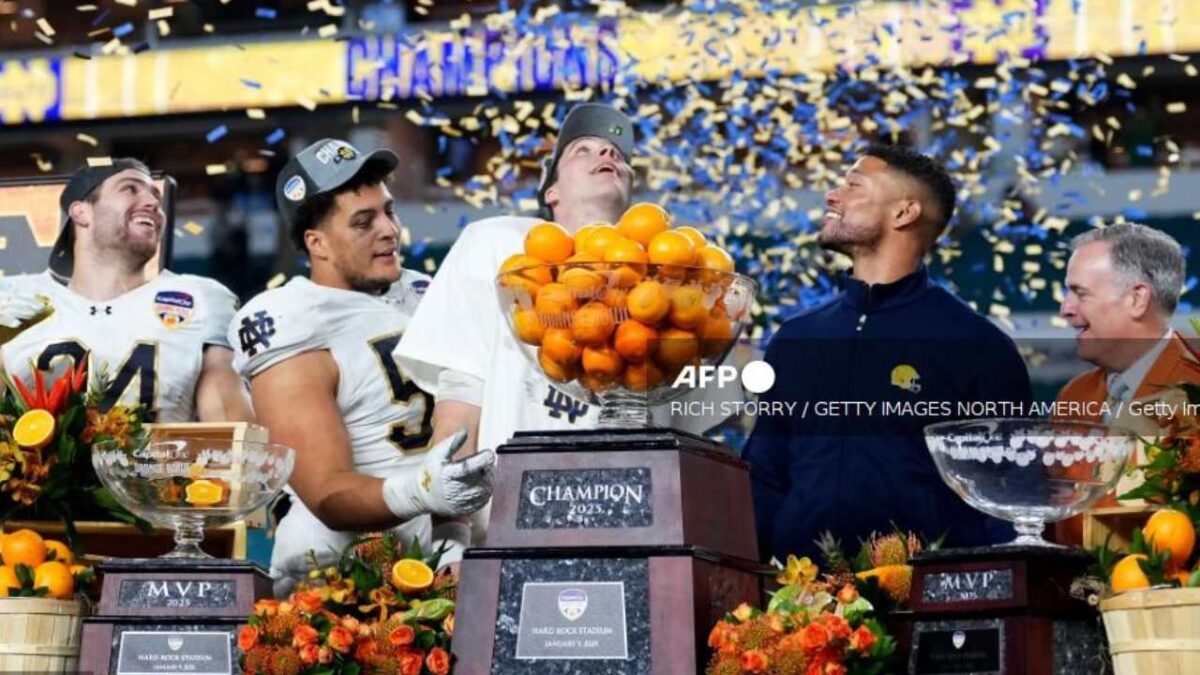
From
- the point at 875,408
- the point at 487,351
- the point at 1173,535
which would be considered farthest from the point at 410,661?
the point at 875,408

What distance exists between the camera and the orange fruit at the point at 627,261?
8.16 feet

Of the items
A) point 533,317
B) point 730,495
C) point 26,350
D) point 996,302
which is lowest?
point 730,495

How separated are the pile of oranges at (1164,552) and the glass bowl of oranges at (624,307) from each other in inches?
21.7

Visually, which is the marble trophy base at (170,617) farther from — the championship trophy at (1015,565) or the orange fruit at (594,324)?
the championship trophy at (1015,565)

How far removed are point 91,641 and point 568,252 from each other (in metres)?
0.80

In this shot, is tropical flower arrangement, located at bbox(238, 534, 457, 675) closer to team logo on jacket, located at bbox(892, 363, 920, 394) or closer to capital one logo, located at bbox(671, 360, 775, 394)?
capital one logo, located at bbox(671, 360, 775, 394)

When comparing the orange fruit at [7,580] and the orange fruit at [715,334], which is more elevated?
the orange fruit at [715,334]

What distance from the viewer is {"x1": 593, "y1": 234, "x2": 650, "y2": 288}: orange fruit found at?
8.16ft

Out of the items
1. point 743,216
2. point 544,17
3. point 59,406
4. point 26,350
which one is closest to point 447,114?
point 544,17

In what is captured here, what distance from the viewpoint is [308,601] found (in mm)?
2590

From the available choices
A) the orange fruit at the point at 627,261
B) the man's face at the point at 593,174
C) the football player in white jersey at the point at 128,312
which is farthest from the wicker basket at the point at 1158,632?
the football player in white jersey at the point at 128,312

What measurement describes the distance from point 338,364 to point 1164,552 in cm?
181

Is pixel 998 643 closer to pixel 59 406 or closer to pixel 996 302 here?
pixel 59 406

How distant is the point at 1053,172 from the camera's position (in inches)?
344
